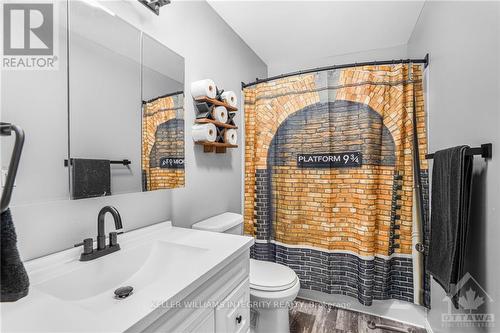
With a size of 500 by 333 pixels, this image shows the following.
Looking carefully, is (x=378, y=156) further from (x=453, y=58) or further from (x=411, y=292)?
(x=411, y=292)

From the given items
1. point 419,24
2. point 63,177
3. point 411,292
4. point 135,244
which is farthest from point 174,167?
point 419,24

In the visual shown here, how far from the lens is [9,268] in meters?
0.53

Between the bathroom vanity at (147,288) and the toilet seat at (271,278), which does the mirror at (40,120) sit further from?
the toilet seat at (271,278)

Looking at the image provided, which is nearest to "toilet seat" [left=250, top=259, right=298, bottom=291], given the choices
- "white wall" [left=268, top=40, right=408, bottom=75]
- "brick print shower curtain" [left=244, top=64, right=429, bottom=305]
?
"brick print shower curtain" [left=244, top=64, right=429, bottom=305]

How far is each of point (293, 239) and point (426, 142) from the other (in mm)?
1292

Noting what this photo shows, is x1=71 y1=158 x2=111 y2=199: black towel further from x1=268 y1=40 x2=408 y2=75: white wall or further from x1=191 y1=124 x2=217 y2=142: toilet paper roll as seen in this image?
x1=268 y1=40 x2=408 y2=75: white wall

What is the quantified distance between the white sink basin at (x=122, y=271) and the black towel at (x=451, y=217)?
1.14m

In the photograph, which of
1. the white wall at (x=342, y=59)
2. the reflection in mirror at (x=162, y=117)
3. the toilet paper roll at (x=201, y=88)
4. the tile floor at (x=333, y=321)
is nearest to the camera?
the reflection in mirror at (x=162, y=117)

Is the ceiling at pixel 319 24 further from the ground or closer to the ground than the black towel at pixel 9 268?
further from the ground

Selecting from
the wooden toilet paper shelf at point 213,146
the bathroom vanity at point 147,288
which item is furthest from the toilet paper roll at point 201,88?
the bathroom vanity at point 147,288

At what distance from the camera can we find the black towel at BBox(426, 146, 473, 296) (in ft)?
3.49

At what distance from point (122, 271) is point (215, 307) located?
1.46 feet

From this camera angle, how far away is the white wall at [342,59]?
2545 mm

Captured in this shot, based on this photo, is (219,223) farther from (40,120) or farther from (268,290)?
(40,120)
